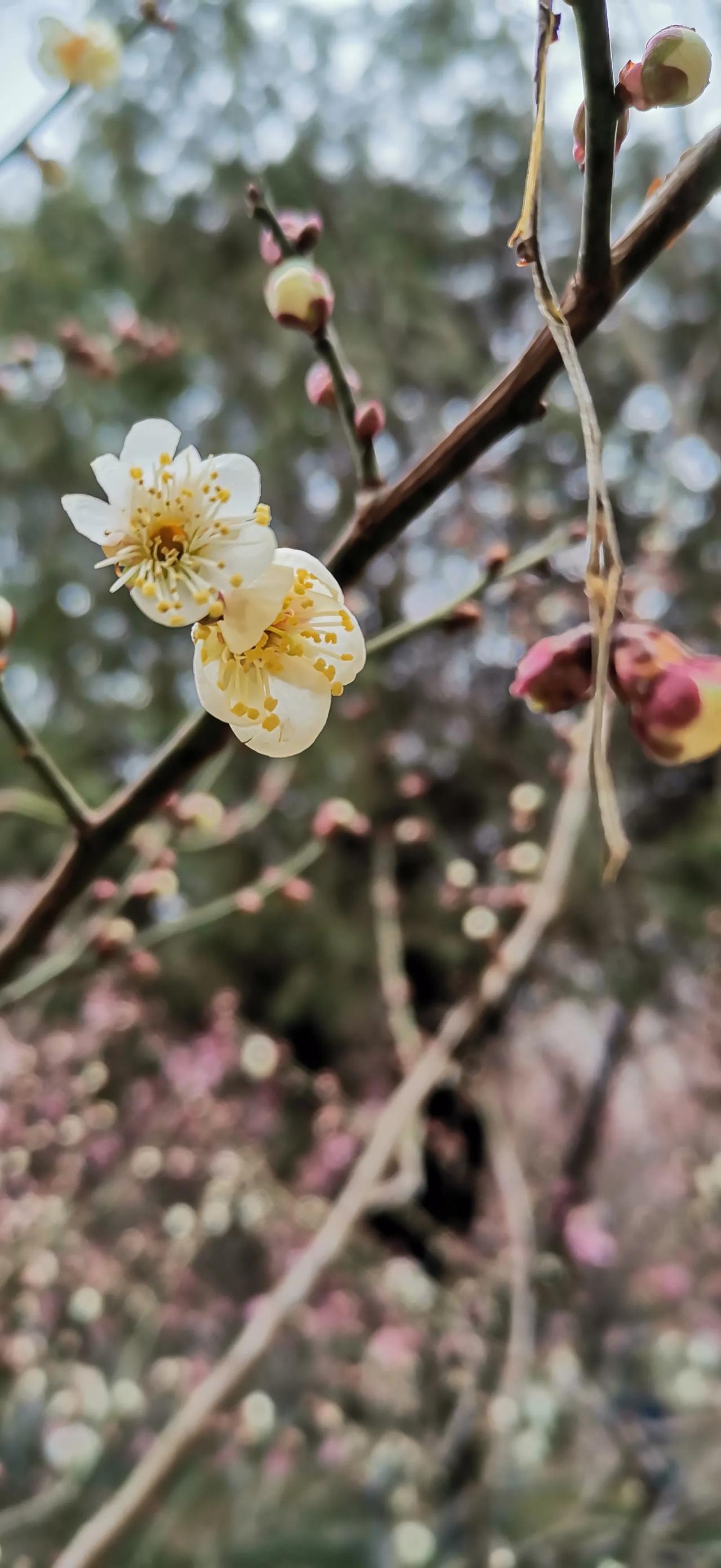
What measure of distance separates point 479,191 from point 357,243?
1.15ft

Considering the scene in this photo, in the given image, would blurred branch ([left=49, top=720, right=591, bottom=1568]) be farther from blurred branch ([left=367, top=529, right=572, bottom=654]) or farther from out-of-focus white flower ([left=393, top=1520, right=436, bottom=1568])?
out-of-focus white flower ([left=393, top=1520, right=436, bottom=1568])

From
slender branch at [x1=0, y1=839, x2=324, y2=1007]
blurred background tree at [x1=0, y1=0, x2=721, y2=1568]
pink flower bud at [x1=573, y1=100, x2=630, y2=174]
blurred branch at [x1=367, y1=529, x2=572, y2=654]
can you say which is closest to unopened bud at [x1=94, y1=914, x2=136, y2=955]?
slender branch at [x1=0, y1=839, x2=324, y2=1007]

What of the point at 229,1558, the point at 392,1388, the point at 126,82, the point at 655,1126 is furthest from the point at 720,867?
the point at 126,82

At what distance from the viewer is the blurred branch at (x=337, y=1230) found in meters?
0.87

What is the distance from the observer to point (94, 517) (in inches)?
13.7

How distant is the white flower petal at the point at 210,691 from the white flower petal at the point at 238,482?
51 mm

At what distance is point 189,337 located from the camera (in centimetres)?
241

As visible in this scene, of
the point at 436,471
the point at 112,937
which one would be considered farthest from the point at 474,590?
the point at 112,937

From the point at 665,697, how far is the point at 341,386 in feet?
0.61

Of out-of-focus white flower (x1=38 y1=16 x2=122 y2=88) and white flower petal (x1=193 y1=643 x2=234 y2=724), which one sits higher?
out-of-focus white flower (x1=38 y1=16 x2=122 y2=88)

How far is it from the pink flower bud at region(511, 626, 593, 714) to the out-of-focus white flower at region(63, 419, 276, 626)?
0.11 meters

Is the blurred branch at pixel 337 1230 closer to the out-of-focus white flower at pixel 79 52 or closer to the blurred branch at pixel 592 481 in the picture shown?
the blurred branch at pixel 592 481

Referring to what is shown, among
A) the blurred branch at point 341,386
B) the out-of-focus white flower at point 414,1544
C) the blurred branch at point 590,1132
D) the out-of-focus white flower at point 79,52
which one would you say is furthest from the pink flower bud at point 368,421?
the out-of-focus white flower at point 414,1544

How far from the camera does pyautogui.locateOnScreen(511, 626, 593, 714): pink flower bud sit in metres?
0.35
